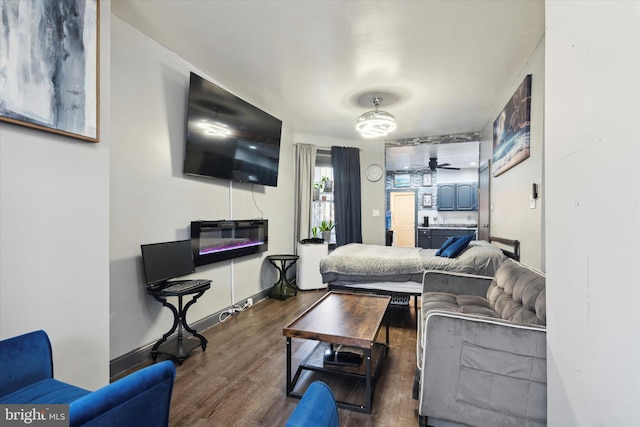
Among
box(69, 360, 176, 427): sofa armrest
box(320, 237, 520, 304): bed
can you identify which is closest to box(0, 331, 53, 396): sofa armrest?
box(69, 360, 176, 427): sofa armrest

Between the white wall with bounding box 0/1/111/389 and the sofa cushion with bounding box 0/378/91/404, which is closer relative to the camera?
the sofa cushion with bounding box 0/378/91/404

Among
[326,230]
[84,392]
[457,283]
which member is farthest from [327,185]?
[84,392]

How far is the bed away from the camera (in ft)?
9.82

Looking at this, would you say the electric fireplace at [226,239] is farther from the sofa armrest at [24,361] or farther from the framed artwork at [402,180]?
the framed artwork at [402,180]

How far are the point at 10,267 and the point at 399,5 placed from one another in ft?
8.55

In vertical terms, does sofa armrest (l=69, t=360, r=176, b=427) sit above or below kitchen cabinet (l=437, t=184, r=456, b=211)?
below

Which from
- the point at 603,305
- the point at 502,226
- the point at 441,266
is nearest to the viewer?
the point at 603,305

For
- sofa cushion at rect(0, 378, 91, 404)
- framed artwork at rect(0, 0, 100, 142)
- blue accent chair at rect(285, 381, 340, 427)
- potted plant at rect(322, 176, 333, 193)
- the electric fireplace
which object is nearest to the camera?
blue accent chair at rect(285, 381, 340, 427)

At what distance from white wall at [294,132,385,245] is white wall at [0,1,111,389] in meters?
4.27

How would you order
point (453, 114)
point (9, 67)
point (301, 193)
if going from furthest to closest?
point (301, 193) < point (453, 114) < point (9, 67)

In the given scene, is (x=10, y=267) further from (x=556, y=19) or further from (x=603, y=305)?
(x=556, y=19)

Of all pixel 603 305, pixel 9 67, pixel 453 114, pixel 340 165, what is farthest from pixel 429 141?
pixel 9 67

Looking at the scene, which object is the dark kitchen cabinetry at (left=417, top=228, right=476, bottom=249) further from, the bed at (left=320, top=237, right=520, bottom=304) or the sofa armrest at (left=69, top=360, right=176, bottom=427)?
the sofa armrest at (left=69, top=360, right=176, bottom=427)

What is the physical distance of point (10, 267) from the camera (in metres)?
1.30
